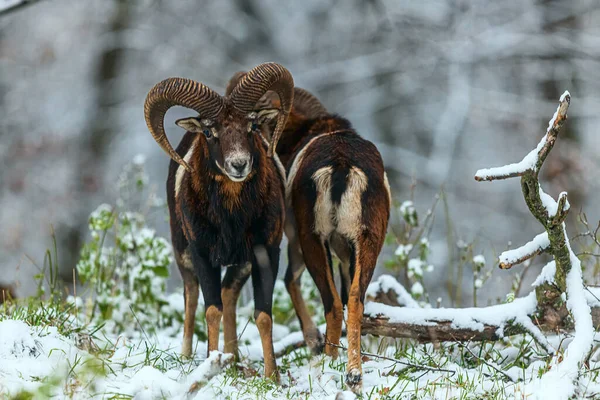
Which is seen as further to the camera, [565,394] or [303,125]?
[303,125]

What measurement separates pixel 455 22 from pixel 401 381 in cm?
1604

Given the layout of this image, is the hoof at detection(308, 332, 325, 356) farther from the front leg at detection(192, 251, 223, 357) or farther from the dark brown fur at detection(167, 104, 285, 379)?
the front leg at detection(192, 251, 223, 357)

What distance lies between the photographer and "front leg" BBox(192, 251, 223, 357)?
21.5 ft

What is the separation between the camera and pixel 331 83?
2114 centimetres

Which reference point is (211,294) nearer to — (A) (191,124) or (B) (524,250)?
(A) (191,124)

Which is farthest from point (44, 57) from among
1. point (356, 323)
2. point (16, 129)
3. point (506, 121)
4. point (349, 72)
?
point (356, 323)

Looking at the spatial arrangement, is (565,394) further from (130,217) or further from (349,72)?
(349,72)

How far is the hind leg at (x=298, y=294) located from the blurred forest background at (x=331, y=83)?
444 inches

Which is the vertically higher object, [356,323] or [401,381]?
[356,323]

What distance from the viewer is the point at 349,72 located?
21078 mm

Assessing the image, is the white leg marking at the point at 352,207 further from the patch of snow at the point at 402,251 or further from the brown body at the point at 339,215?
the patch of snow at the point at 402,251

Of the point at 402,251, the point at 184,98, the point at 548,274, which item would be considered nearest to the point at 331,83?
the point at 402,251

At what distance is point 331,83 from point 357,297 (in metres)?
15.5

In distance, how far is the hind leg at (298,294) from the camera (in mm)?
7504
